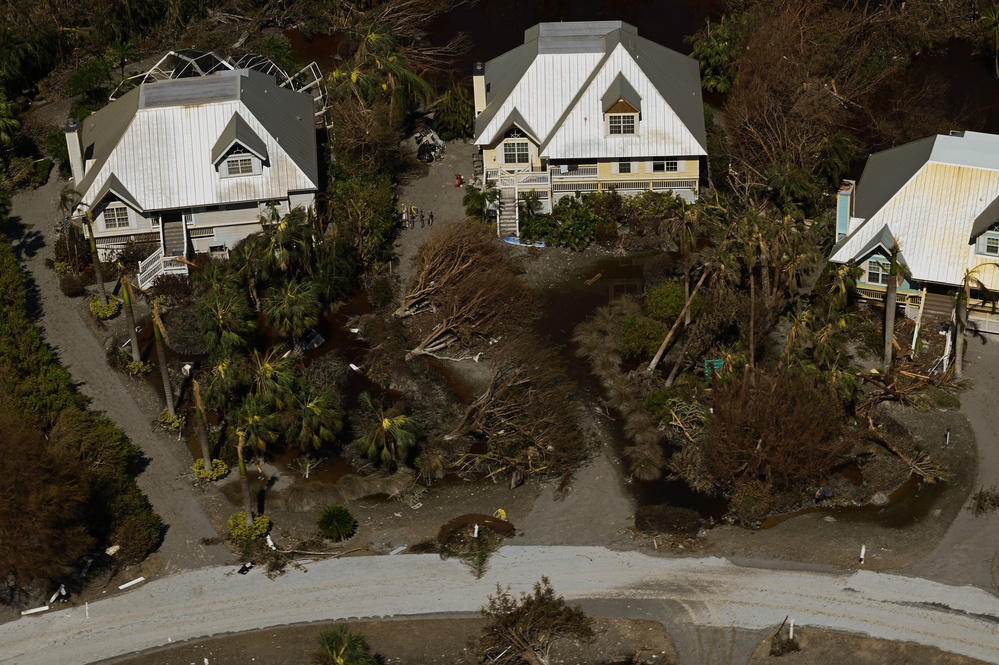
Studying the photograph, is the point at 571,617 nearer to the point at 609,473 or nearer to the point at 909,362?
the point at 609,473

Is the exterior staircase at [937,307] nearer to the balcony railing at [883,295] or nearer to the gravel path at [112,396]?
the balcony railing at [883,295]

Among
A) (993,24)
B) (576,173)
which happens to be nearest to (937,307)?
(576,173)

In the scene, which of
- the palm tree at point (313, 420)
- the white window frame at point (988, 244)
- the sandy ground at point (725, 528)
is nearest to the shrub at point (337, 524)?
the sandy ground at point (725, 528)

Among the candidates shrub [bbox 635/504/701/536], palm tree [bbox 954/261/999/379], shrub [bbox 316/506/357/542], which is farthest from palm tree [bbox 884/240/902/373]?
shrub [bbox 316/506/357/542]

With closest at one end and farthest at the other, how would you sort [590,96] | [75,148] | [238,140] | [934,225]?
[934,225] → [238,140] → [75,148] → [590,96]

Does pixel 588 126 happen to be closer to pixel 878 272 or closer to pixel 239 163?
pixel 878 272

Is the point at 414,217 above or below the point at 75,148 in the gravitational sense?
below

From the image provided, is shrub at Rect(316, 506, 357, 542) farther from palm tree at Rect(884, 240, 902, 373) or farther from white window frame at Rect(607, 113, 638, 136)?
white window frame at Rect(607, 113, 638, 136)

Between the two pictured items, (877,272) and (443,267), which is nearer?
(877,272)

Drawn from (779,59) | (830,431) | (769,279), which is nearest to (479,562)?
(830,431)
